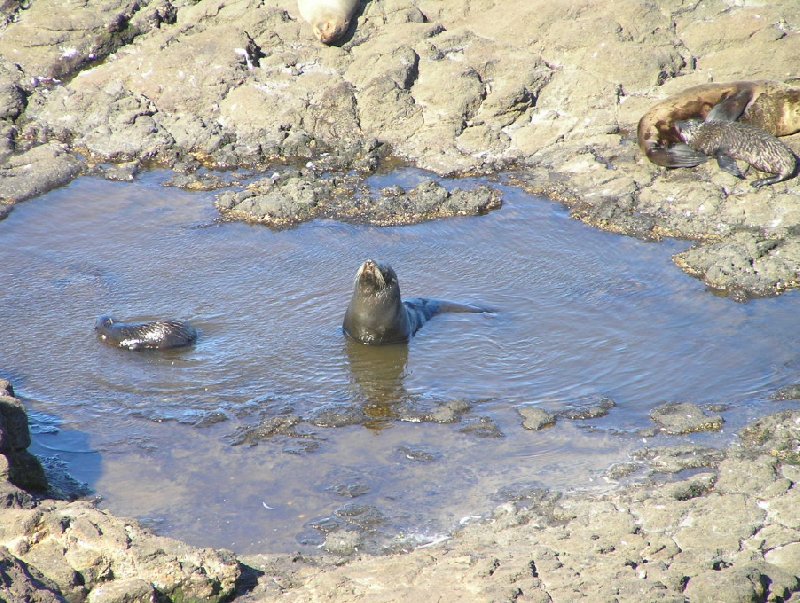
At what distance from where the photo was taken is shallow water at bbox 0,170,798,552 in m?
6.05

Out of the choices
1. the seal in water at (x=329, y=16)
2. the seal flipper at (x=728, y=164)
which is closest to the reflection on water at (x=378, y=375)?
the seal flipper at (x=728, y=164)

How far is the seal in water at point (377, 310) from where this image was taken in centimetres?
784

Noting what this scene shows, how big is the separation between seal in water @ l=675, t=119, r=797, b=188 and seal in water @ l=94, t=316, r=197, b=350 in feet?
20.2

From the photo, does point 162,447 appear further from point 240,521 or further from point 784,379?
point 784,379

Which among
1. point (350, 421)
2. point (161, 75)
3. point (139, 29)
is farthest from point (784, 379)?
point (139, 29)

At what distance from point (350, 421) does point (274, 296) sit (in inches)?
87.1

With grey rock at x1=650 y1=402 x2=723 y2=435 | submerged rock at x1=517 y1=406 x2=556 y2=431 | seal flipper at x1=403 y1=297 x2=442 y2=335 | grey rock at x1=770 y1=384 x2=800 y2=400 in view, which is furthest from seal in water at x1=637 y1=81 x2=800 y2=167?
submerged rock at x1=517 y1=406 x2=556 y2=431

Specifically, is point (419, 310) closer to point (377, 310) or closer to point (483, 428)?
point (377, 310)

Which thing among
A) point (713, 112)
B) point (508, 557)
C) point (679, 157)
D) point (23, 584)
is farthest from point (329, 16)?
point (23, 584)

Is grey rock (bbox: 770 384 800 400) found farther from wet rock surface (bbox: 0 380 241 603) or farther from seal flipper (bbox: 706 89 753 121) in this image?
seal flipper (bbox: 706 89 753 121)

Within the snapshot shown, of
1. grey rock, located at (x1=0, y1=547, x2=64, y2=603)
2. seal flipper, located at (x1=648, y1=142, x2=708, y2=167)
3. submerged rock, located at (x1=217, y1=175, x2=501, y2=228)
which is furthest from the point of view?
seal flipper, located at (x1=648, y1=142, x2=708, y2=167)

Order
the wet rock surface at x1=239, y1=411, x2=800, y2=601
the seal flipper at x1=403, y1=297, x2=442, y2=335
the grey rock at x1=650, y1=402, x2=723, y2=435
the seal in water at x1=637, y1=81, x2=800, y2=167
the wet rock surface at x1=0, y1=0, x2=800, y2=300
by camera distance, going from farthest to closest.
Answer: the wet rock surface at x1=0, y1=0, x2=800, y2=300 → the seal in water at x1=637, y1=81, x2=800, y2=167 → the seal flipper at x1=403, y1=297, x2=442, y2=335 → the grey rock at x1=650, y1=402, x2=723, y2=435 → the wet rock surface at x1=239, y1=411, x2=800, y2=601

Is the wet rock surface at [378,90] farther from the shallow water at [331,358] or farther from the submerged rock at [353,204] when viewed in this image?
the shallow water at [331,358]

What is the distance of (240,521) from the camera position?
18.7 feet
